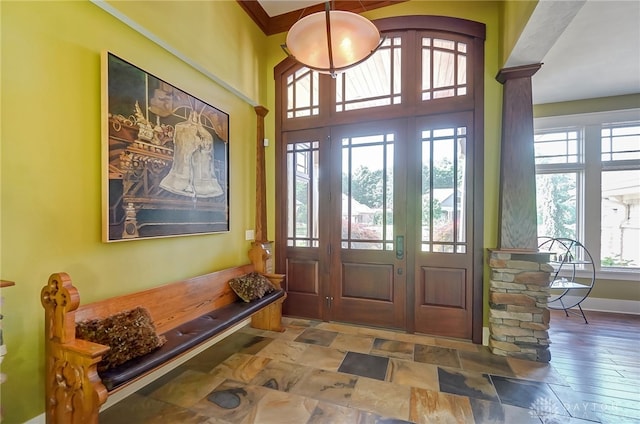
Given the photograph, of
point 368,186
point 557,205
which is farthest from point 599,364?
point 368,186

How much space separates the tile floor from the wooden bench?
33cm

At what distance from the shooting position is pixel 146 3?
2.21m

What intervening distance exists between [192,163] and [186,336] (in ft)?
5.10

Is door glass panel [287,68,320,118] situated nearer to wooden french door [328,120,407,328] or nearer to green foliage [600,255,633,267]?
wooden french door [328,120,407,328]

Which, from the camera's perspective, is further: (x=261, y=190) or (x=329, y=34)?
(x=261, y=190)

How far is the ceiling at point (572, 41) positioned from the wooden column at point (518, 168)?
0.75ft

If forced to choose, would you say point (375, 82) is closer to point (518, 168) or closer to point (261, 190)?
point (518, 168)

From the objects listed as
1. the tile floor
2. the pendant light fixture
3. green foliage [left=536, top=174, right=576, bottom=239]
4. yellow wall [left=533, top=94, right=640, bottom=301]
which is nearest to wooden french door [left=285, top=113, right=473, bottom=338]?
the tile floor

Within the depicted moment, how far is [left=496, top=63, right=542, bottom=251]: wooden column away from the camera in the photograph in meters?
2.82

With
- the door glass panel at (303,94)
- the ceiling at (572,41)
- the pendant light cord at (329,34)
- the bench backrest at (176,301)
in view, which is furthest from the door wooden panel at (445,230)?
the bench backrest at (176,301)

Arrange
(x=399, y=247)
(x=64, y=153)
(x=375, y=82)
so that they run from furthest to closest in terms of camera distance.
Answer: (x=375, y=82) < (x=399, y=247) < (x=64, y=153)

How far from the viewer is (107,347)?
4.91 ft

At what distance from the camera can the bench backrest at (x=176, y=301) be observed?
1.89 meters

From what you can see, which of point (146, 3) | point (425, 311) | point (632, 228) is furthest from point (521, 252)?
point (146, 3)
